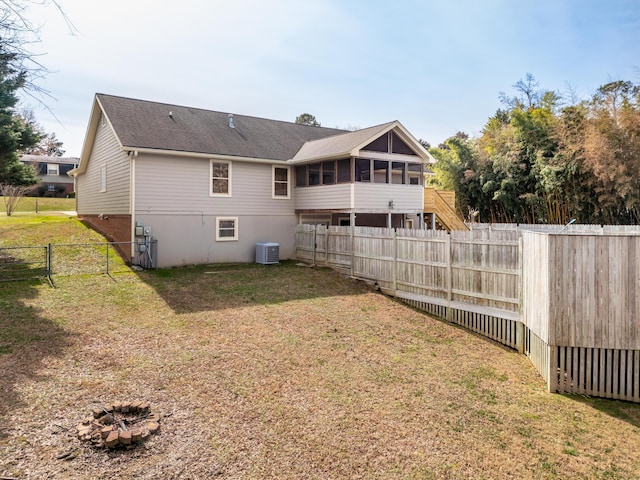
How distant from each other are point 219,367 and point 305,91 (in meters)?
17.0

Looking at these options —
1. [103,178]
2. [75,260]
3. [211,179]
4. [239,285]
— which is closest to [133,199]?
[75,260]

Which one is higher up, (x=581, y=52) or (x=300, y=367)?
(x=581, y=52)

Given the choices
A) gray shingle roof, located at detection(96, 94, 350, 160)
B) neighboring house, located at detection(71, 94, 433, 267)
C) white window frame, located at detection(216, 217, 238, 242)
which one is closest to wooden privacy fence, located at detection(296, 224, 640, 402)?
neighboring house, located at detection(71, 94, 433, 267)

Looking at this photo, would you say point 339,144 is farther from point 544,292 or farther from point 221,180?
point 544,292

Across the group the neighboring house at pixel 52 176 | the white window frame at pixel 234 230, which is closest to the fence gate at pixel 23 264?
the white window frame at pixel 234 230

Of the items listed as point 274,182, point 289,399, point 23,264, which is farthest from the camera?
point 274,182

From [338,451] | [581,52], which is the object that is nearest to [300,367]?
[338,451]

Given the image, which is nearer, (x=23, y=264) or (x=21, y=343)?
(x=21, y=343)

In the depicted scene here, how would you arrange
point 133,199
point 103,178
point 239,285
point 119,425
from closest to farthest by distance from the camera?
point 119,425
point 239,285
point 133,199
point 103,178

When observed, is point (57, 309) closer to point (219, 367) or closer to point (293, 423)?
point (219, 367)

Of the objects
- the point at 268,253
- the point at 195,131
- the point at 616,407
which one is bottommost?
the point at 616,407

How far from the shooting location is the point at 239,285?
1169cm

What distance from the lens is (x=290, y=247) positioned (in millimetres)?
17219

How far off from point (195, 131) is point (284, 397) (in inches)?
537
